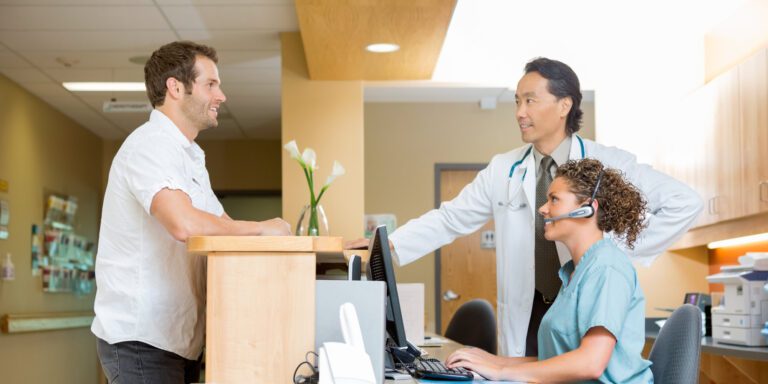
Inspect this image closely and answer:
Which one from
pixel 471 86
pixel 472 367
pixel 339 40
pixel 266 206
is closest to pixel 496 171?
pixel 472 367

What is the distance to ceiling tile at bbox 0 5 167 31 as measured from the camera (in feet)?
15.7

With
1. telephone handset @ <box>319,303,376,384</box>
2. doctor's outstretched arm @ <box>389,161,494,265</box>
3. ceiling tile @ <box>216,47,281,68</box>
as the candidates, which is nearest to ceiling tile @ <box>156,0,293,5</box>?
ceiling tile @ <box>216,47,281,68</box>

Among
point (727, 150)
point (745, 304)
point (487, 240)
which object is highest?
point (727, 150)

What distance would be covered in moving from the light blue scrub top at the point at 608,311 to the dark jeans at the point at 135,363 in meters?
0.92

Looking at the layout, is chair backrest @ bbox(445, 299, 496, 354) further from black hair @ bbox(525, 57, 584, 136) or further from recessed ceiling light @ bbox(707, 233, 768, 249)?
recessed ceiling light @ bbox(707, 233, 768, 249)

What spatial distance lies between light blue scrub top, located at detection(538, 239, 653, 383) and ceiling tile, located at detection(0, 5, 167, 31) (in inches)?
135

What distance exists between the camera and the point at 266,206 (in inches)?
373

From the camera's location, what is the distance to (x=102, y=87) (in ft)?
21.6

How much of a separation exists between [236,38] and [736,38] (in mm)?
2942

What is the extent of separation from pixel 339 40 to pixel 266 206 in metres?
4.89

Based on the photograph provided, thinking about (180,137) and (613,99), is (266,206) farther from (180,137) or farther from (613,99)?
(180,137)

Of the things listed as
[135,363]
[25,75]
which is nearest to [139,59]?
[25,75]

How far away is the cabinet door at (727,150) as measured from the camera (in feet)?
14.6

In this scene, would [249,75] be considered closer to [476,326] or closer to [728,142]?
[476,326]
